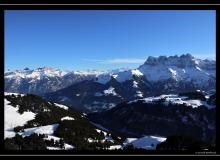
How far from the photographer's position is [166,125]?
195 metres

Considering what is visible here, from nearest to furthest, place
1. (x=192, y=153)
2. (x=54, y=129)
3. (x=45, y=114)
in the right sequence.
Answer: (x=192, y=153) → (x=54, y=129) → (x=45, y=114)

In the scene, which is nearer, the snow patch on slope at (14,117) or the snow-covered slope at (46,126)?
the snow-covered slope at (46,126)

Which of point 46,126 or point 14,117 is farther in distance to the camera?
point 14,117

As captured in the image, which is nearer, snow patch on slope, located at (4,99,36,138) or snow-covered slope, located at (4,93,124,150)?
snow-covered slope, located at (4,93,124,150)

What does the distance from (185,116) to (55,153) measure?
193 m

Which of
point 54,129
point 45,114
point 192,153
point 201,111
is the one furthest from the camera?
point 201,111

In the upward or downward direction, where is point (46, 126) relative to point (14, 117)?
downward
